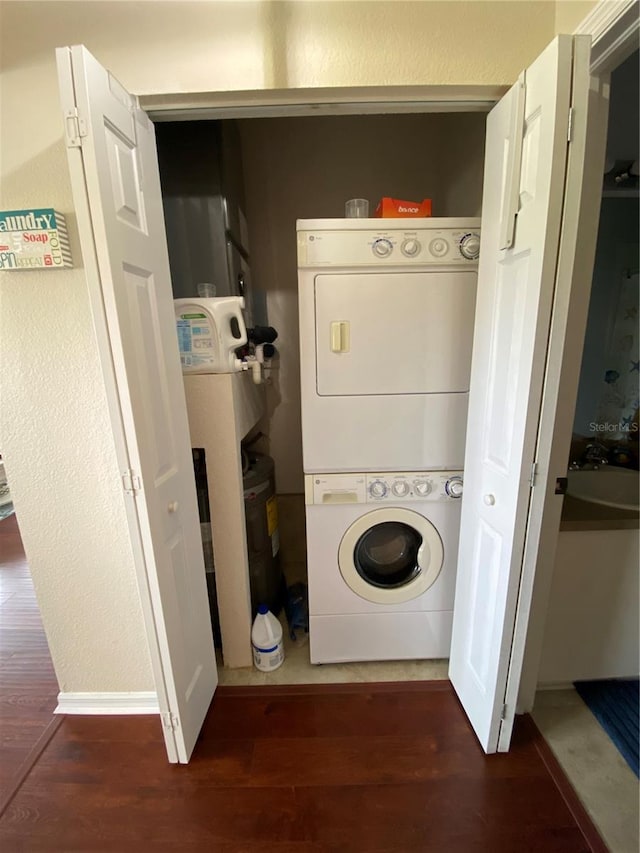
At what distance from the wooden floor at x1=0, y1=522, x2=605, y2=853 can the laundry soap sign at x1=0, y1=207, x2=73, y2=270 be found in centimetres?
172

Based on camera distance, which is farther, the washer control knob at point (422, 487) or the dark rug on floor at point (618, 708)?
the washer control knob at point (422, 487)

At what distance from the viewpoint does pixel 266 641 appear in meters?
1.60

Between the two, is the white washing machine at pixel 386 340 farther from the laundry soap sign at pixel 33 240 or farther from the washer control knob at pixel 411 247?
the laundry soap sign at pixel 33 240

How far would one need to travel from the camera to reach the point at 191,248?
1.53 meters

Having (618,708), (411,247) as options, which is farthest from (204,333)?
(618,708)

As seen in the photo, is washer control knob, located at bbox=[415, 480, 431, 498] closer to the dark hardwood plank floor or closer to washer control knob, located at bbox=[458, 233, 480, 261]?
washer control knob, located at bbox=[458, 233, 480, 261]

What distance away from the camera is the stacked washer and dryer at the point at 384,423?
1274mm

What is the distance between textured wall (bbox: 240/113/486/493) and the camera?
2.04 metres

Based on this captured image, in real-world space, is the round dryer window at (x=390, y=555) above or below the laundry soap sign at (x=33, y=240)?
below

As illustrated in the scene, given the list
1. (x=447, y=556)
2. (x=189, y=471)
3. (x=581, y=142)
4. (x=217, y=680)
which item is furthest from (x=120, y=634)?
(x=581, y=142)

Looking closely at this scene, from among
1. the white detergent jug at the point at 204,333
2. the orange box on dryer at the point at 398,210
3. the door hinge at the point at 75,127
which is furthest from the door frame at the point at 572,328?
the door hinge at the point at 75,127

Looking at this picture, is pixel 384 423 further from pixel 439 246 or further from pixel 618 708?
pixel 618 708

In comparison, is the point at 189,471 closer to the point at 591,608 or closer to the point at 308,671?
Result: the point at 308,671

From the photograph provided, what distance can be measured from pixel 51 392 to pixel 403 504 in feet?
4.40
